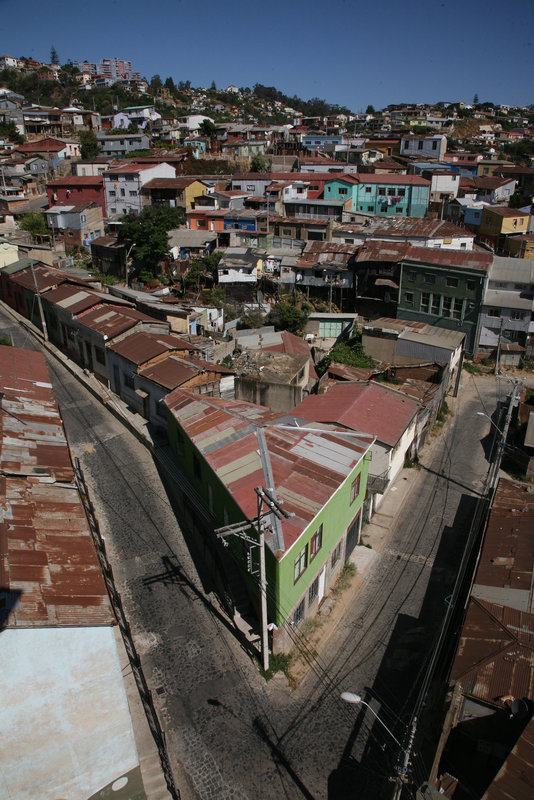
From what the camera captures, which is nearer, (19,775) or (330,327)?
(19,775)

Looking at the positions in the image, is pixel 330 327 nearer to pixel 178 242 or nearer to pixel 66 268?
pixel 178 242

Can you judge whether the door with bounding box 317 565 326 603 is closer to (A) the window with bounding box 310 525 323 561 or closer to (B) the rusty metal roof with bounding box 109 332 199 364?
(A) the window with bounding box 310 525 323 561

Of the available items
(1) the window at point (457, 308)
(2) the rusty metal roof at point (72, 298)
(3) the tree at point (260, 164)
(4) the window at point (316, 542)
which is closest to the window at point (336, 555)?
(4) the window at point (316, 542)

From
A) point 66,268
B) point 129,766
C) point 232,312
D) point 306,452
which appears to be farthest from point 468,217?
point 129,766

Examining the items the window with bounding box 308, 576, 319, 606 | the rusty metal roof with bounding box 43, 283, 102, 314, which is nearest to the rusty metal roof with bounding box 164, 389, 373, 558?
the window with bounding box 308, 576, 319, 606

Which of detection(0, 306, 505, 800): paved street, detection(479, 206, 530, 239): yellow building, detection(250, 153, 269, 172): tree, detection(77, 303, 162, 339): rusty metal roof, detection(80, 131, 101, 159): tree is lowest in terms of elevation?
detection(0, 306, 505, 800): paved street

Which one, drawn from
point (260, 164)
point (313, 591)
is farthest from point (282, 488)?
point (260, 164)

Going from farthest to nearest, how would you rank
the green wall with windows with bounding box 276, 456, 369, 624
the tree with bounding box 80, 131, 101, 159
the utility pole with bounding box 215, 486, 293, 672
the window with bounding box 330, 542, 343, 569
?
the tree with bounding box 80, 131, 101, 159 < the window with bounding box 330, 542, 343, 569 < the green wall with windows with bounding box 276, 456, 369, 624 < the utility pole with bounding box 215, 486, 293, 672
